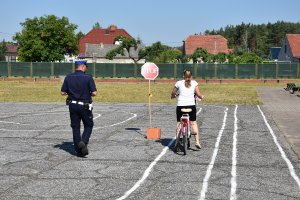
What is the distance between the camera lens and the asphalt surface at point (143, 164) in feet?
26.0

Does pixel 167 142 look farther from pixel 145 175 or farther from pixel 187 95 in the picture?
pixel 145 175

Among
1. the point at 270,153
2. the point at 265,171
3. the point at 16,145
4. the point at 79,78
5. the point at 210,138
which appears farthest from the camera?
the point at 210,138

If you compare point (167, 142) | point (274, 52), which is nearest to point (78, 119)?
point (167, 142)

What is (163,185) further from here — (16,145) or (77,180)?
(16,145)

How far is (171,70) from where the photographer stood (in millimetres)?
56000

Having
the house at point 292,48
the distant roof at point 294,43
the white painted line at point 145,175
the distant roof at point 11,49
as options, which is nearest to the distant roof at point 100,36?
the house at point 292,48

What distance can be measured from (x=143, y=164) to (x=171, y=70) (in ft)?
151

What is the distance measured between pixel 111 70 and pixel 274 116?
1478 inches

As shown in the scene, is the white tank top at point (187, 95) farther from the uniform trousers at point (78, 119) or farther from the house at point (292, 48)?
the house at point (292, 48)

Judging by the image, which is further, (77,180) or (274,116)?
(274,116)

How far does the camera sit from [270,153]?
11.6m

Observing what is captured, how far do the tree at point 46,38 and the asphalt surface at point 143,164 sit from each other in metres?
64.3

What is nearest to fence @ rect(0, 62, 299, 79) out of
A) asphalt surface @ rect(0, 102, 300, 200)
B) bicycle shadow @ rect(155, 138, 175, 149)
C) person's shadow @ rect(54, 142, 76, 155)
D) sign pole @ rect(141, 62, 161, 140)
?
asphalt surface @ rect(0, 102, 300, 200)

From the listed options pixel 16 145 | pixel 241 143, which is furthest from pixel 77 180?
pixel 241 143
